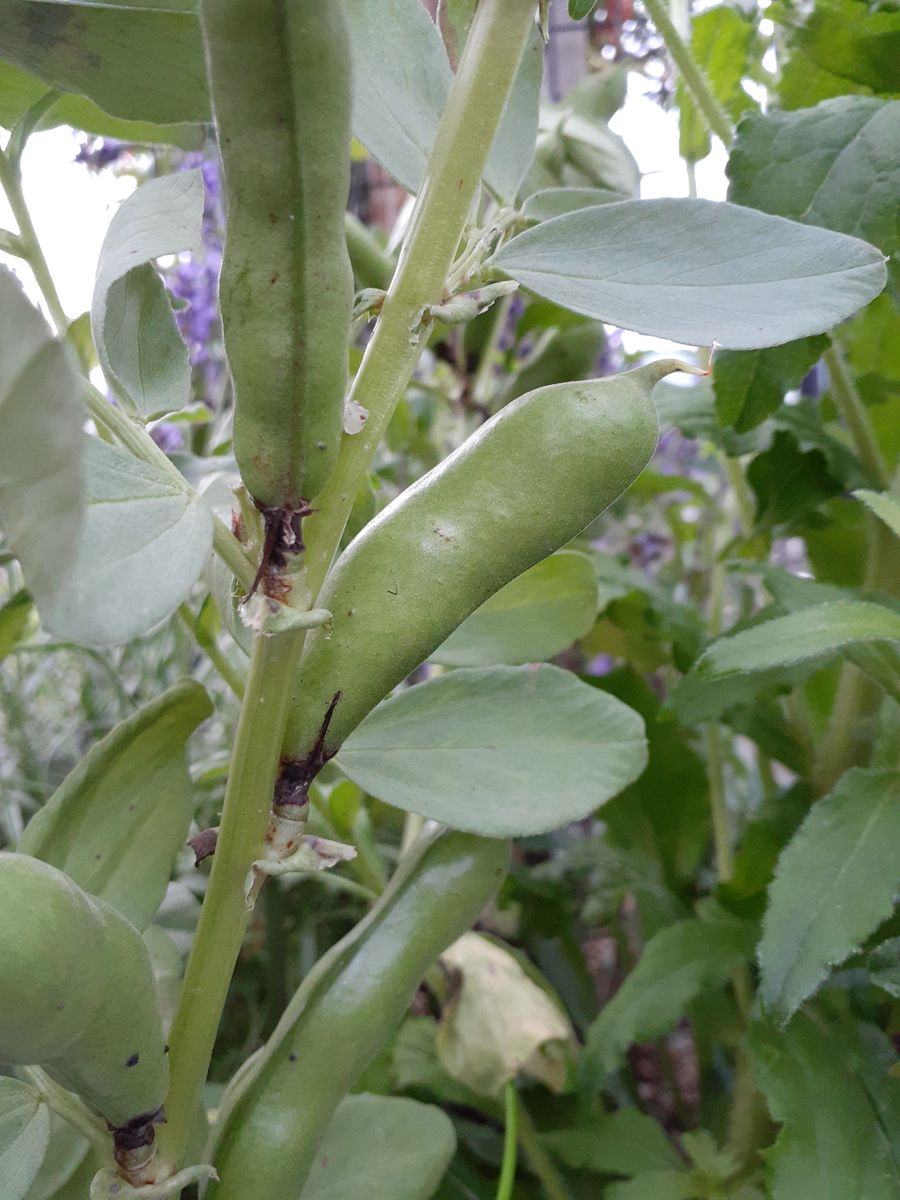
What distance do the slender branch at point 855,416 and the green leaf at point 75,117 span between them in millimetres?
308

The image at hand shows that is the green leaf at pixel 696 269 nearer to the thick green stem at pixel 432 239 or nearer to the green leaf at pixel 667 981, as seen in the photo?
the thick green stem at pixel 432 239

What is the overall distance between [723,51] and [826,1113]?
1.57 feet

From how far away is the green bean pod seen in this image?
0.86 ft

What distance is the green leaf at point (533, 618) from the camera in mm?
390

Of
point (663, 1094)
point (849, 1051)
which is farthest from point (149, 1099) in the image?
point (663, 1094)

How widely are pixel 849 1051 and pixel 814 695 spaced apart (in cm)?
24

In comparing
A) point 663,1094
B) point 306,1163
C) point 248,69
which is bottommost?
point 663,1094

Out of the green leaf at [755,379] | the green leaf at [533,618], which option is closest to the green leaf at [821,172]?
the green leaf at [755,379]

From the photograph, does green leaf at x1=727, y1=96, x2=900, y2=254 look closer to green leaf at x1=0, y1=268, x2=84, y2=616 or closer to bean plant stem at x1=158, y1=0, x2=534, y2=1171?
bean plant stem at x1=158, y1=0, x2=534, y2=1171

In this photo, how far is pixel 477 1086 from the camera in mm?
392

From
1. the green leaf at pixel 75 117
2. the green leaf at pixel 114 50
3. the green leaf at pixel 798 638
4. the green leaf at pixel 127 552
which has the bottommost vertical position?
the green leaf at pixel 798 638

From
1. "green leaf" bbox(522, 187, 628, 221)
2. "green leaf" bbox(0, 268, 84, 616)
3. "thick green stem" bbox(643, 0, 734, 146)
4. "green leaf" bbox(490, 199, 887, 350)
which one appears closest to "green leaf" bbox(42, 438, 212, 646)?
"green leaf" bbox(0, 268, 84, 616)

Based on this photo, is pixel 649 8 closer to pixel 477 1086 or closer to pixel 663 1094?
pixel 477 1086

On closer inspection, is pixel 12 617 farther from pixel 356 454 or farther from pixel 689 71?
pixel 689 71
